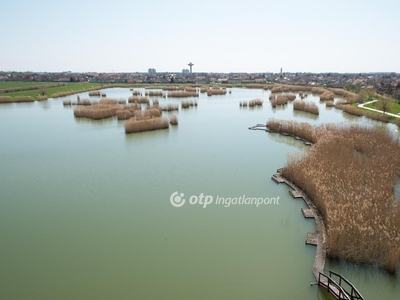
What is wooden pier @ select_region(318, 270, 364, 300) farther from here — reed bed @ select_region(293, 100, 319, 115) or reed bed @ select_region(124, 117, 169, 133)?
reed bed @ select_region(293, 100, 319, 115)

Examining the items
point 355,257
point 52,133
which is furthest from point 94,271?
point 52,133

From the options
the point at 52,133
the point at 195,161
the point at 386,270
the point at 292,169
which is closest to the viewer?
the point at 386,270

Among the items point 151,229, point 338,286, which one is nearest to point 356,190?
point 338,286

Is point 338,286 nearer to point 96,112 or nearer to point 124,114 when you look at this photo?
point 124,114

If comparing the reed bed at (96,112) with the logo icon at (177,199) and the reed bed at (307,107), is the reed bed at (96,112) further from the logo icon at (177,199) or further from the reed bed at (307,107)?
the logo icon at (177,199)

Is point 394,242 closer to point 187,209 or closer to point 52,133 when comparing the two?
point 187,209

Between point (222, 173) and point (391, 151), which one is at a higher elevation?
point (391, 151)

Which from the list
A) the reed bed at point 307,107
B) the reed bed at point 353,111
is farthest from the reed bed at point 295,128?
the reed bed at point 353,111
